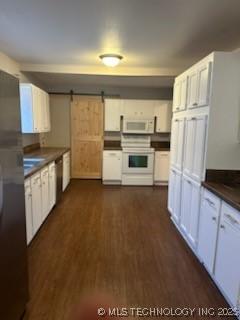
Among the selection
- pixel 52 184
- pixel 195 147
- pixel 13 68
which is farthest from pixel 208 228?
pixel 13 68

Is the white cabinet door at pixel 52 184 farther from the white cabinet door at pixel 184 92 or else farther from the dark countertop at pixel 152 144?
the dark countertop at pixel 152 144

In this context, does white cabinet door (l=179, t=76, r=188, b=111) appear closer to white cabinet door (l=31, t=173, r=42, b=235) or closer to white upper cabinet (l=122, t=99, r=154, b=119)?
white cabinet door (l=31, t=173, r=42, b=235)

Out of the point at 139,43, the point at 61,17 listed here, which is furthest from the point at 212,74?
the point at 61,17

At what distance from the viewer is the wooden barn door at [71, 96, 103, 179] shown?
237 inches

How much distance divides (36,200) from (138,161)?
10.3ft

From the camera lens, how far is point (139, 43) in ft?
9.71

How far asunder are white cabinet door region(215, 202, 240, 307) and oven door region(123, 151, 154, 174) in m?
3.63

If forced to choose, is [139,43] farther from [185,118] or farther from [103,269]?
[103,269]

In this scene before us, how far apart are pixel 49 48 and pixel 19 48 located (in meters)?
0.44

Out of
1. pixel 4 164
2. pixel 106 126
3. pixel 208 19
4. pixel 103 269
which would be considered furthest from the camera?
pixel 106 126

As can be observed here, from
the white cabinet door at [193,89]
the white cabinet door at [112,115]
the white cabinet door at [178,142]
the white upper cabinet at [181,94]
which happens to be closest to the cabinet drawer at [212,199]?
the white cabinet door at [178,142]

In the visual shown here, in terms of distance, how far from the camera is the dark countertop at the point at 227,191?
6.11 ft

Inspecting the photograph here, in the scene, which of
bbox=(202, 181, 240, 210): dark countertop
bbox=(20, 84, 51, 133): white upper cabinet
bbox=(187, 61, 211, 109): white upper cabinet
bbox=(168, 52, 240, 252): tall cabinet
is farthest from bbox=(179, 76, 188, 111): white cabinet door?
bbox=(20, 84, 51, 133): white upper cabinet

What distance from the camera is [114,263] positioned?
256 centimetres
